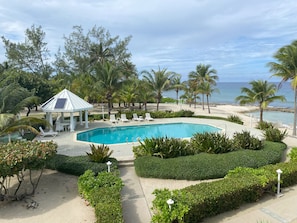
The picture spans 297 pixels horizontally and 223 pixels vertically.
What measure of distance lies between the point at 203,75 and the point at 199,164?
25.4 meters

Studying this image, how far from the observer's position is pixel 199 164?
30.4ft

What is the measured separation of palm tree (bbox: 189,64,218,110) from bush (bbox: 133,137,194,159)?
2215 centimetres

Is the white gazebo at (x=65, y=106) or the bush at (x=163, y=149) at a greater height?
the white gazebo at (x=65, y=106)

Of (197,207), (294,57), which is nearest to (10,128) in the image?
(197,207)

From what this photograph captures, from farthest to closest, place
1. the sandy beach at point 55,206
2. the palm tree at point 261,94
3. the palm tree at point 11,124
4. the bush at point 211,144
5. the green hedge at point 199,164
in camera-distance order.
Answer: the palm tree at point 261,94, the bush at point 211,144, the green hedge at point 199,164, the palm tree at point 11,124, the sandy beach at point 55,206

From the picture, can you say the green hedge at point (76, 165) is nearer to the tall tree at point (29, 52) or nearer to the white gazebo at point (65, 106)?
the white gazebo at point (65, 106)

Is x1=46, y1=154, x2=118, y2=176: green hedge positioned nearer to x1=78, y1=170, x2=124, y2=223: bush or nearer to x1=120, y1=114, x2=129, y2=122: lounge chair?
x1=78, y1=170, x2=124, y2=223: bush

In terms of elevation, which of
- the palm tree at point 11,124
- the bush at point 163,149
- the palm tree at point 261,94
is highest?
the palm tree at point 261,94

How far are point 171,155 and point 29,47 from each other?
3814 cm

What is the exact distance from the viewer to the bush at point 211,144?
10.7 m

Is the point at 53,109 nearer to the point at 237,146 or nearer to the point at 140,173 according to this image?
the point at 140,173

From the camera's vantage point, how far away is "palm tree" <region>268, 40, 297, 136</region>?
16.5m

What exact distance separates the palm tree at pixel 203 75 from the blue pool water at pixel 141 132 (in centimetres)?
1184

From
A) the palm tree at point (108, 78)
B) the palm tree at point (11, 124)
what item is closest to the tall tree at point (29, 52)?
the palm tree at point (108, 78)
